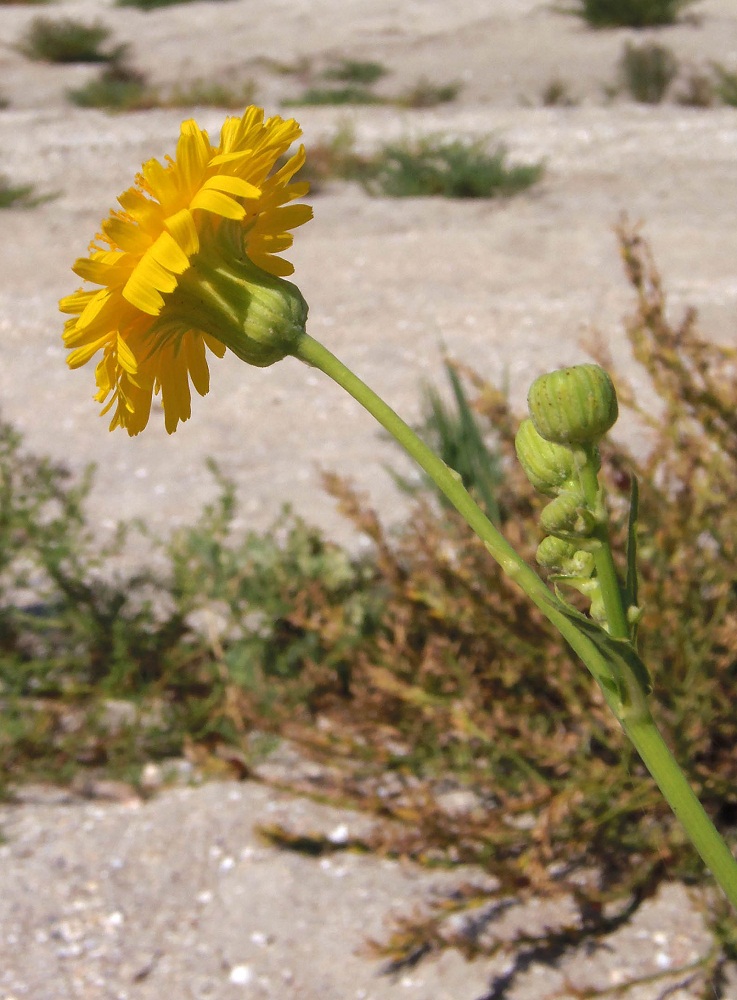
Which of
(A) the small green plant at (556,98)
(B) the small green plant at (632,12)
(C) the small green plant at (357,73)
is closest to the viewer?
(A) the small green plant at (556,98)

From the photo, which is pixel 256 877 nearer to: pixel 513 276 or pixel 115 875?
pixel 115 875

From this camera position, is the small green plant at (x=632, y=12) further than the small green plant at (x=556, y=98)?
Yes

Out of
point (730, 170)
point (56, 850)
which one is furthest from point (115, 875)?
point (730, 170)

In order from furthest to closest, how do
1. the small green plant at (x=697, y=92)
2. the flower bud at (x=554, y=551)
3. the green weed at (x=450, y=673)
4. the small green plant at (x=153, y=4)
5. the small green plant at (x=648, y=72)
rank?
the small green plant at (x=153, y=4) → the small green plant at (x=648, y=72) → the small green plant at (x=697, y=92) → the green weed at (x=450, y=673) → the flower bud at (x=554, y=551)

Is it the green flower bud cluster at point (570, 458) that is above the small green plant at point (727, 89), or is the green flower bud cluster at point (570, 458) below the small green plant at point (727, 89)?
below


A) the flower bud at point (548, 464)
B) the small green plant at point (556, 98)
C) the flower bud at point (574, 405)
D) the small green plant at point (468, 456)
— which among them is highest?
the small green plant at point (556, 98)

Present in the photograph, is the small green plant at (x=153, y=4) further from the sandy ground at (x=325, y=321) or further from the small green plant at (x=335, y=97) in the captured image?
the small green plant at (x=335, y=97)

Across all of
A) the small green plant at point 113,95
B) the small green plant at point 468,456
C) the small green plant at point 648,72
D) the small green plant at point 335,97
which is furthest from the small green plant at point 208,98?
the small green plant at point 468,456
